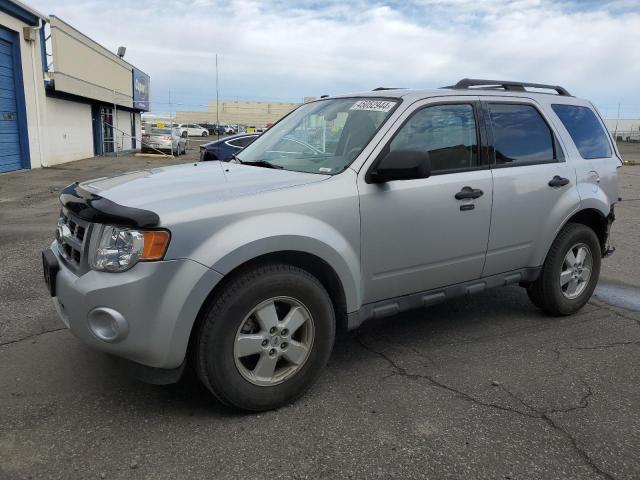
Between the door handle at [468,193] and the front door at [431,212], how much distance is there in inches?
0.4

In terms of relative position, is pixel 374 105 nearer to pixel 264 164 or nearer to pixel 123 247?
pixel 264 164

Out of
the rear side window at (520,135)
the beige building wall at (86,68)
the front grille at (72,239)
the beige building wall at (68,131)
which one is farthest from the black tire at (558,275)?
the beige building wall at (86,68)

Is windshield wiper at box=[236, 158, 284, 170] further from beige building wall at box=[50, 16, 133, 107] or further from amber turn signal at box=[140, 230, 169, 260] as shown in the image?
beige building wall at box=[50, 16, 133, 107]

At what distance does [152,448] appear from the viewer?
2787mm

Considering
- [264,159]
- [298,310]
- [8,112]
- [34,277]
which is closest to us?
[298,310]

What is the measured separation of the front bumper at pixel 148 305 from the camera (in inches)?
106

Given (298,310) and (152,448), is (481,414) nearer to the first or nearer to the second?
(298,310)

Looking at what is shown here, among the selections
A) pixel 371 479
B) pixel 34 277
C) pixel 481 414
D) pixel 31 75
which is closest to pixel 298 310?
pixel 371 479

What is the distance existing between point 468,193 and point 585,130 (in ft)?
5.94

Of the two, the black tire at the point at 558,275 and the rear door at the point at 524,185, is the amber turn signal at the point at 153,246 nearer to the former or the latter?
the rear door at the point at 524,185

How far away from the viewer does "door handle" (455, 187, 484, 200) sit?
3.78m

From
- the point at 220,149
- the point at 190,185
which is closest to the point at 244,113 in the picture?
the point at 220,149

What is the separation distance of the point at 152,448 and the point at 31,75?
58.8ft

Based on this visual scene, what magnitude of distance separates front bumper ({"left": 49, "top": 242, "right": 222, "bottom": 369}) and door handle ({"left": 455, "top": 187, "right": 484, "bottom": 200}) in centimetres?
182
